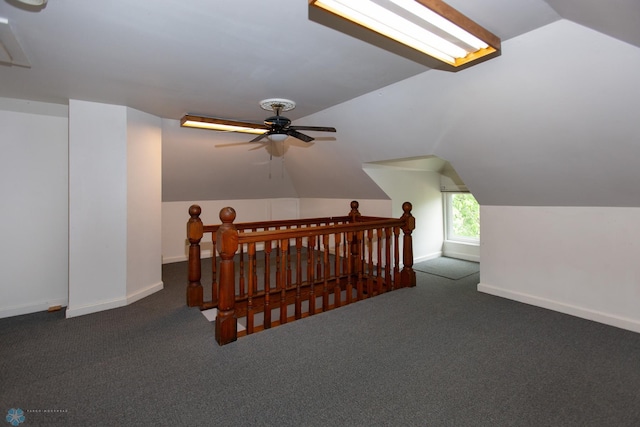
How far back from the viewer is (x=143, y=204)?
3.38 metres

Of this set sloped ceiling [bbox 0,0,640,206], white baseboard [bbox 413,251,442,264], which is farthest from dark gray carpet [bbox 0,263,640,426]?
white baseboard [bbox 413,251,442,264]

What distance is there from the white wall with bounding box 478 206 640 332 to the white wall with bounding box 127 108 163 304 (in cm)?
397

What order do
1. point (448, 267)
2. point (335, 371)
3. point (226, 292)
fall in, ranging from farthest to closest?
point (448, 267) < point (226, 292) < point (335, 371)

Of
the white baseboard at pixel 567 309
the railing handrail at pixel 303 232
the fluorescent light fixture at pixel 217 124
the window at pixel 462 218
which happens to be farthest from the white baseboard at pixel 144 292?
the window at pixel 462 218

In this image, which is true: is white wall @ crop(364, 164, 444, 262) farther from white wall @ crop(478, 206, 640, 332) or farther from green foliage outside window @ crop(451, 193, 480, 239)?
white wall @ crop(478, 206, 640, 332)

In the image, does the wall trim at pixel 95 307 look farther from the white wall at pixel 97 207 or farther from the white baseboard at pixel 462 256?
the white baseboard at pixel 462 256

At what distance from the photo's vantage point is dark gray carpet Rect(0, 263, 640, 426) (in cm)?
154

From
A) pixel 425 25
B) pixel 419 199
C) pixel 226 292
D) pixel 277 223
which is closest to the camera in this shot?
pixel 425 25

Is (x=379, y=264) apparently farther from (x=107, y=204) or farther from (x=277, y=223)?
(x=107, y=204)

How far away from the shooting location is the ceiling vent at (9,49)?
171cm

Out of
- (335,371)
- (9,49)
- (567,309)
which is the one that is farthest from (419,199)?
(9,49)

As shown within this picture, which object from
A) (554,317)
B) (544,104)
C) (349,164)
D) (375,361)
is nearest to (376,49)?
(544,104)

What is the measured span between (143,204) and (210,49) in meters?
2.17

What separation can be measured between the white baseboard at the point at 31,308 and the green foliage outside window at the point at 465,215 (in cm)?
576
